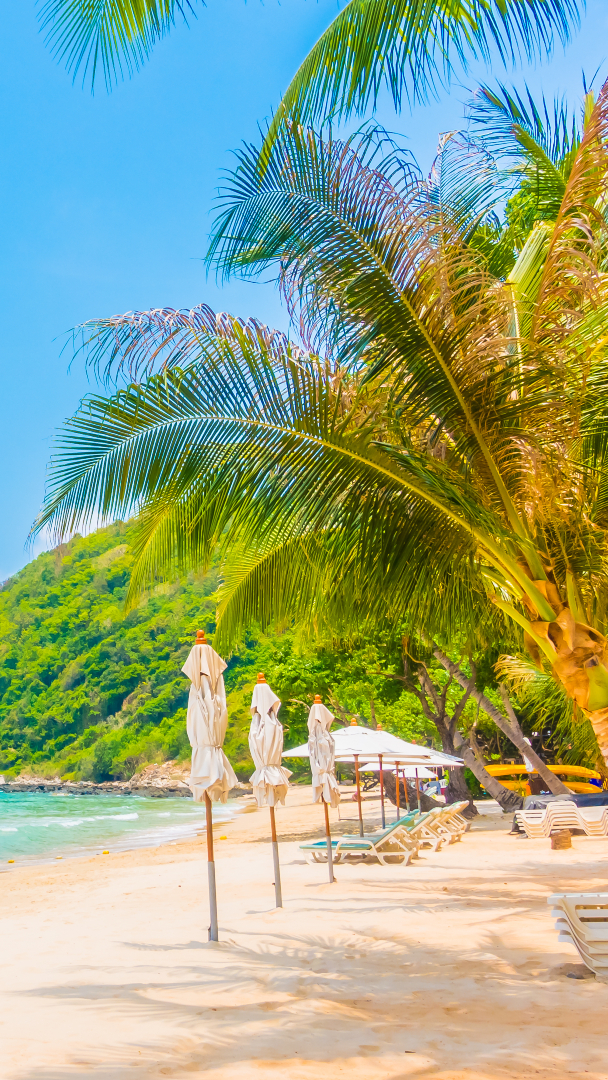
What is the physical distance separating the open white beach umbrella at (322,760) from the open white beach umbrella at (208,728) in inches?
118

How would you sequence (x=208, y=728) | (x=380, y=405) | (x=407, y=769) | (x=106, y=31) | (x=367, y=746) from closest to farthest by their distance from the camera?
(x=106, y=31) → (x=380, y=405) → (x=208, y=728) → (x=367, y=746) → (x=407, y=769)

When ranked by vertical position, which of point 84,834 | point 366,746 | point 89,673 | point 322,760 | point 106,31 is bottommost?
point 84,834

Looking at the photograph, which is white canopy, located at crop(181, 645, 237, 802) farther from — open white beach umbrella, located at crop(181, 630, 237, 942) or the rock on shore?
the rock on shore

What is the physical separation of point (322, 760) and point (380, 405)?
5.23 m

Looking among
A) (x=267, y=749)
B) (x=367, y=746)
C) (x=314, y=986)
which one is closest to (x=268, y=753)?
(x=267, y=749)

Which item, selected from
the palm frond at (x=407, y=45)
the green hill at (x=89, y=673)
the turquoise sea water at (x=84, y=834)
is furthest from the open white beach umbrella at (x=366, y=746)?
the green hill at (x=89, y=673)

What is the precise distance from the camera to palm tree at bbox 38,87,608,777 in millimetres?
5086

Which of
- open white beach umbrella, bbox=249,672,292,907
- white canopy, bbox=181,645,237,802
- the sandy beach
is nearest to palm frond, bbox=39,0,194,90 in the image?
white canopy, bbox=181,645,237,802

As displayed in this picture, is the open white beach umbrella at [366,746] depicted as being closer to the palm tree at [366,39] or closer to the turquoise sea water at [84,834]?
the palm tree at [366,39]

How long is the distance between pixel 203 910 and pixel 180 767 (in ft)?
247

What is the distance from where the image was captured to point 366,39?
422 centimetres

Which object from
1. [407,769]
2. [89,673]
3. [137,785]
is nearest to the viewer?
[407,769]

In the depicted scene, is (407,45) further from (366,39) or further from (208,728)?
(208,728)

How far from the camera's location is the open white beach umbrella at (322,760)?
923 centimetres
